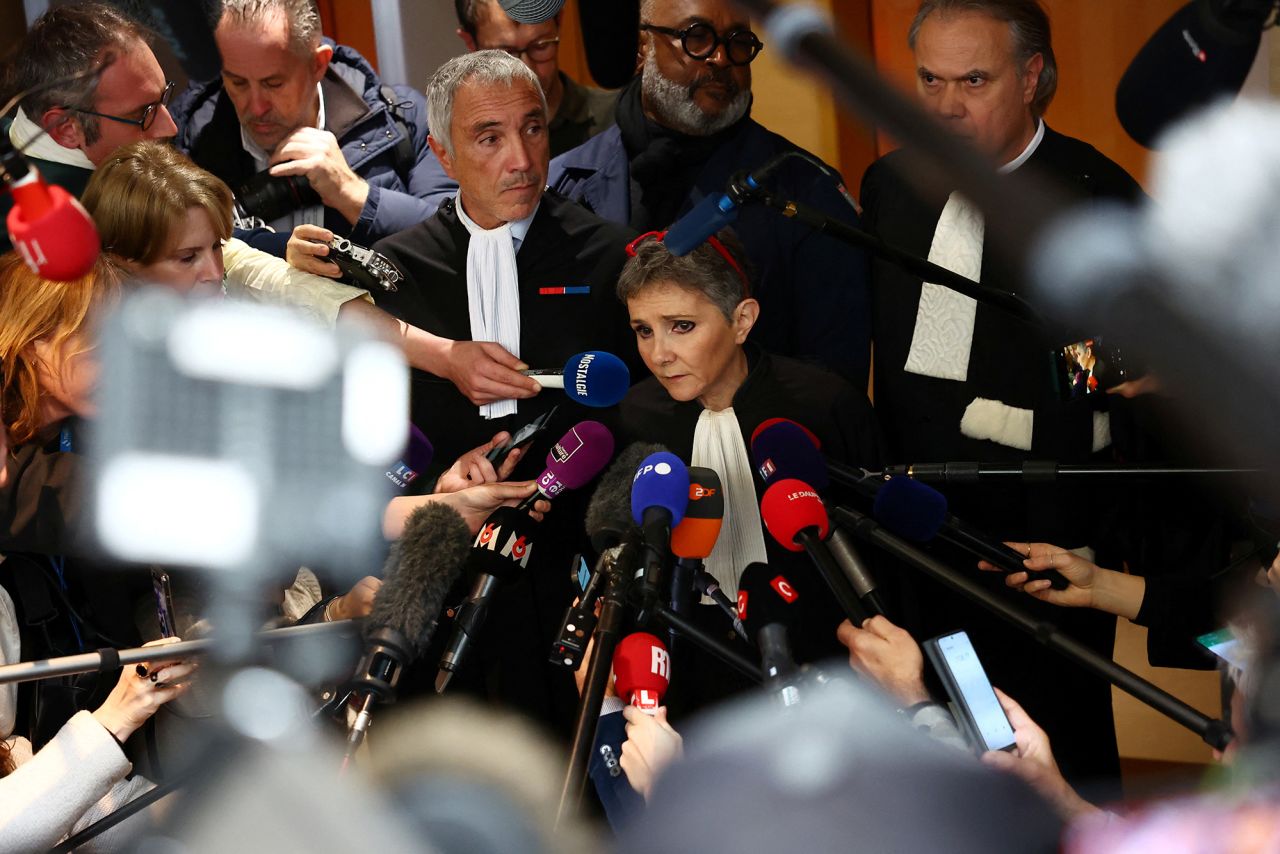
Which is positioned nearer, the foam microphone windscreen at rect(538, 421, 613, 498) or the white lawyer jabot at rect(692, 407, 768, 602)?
the foam microphone windscreen at rect(538, 421, 613, 498)

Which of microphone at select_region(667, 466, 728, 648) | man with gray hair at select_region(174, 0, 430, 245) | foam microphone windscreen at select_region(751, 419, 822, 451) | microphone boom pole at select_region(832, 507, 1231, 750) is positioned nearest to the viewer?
microphone boom pole at select_region(832, 507, 1231, 750)

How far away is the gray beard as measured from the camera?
217cm

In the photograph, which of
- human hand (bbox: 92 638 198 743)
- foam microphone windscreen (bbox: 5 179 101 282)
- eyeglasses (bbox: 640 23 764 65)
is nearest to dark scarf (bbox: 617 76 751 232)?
eyeglasses (bbox: 640 23 764 65)

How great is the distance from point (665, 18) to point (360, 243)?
0.60 m

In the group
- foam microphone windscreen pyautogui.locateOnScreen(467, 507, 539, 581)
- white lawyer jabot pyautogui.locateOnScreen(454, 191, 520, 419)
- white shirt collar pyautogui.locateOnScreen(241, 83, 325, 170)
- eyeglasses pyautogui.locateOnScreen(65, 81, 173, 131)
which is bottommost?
foam microphone windscreen pyautogui.locateOnScreen(467, 507, 539, 581)

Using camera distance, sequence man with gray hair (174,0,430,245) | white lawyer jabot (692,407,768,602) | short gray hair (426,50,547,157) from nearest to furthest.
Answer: white lawyer jabot (692,407,768,602) → short gray hair (426,50,547,157) → man with gray hair (174,0,430,245)

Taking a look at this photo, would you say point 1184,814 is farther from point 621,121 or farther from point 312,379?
point 621,121

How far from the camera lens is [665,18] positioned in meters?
2.13

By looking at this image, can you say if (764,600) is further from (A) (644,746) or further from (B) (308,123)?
(B) (308,123)

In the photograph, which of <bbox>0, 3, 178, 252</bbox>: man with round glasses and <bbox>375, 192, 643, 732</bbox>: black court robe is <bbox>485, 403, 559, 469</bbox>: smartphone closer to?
<bbox>375, 192, 643, 732</bbox>: black court robe

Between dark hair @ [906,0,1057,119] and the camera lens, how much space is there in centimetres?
98

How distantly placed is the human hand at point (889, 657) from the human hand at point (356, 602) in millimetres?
580

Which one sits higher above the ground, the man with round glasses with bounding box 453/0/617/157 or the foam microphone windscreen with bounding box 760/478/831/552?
the man with round glasses with bounding box 453/0/617/157

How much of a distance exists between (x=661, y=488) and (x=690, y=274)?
17.2 inches
